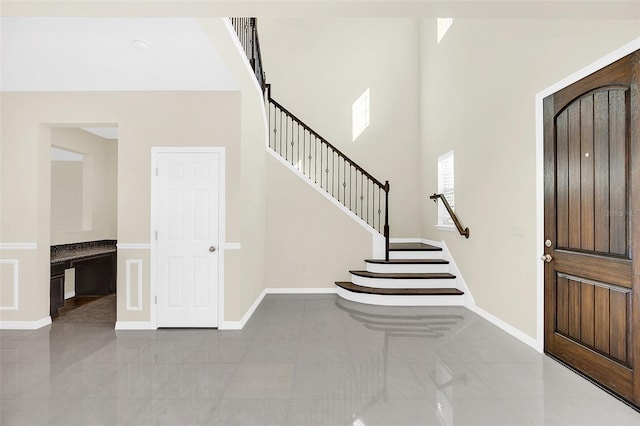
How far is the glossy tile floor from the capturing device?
7.06ft

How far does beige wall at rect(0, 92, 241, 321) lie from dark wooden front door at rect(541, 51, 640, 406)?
3.40 metres

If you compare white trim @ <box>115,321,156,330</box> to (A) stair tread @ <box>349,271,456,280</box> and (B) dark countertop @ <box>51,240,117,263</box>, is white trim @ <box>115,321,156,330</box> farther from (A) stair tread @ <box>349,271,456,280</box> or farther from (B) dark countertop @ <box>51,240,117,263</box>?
(A) stair tread @ <box>349,271,456,280</box>

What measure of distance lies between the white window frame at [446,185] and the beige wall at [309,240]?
142cm

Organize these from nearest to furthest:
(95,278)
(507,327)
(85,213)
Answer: (507,327) < (95,278) < (85,213)

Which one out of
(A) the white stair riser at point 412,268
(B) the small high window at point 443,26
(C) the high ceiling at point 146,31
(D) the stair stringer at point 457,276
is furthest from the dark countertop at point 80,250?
(B) the small high window at point 443,26

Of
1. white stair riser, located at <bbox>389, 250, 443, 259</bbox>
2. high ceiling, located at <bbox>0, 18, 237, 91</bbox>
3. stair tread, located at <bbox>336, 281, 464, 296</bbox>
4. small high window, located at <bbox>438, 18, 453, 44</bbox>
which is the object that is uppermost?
small high window, located at <bbox>438, 18, 453, 44</bbox>

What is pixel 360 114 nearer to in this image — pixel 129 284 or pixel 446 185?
pixel 446 185

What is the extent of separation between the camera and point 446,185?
227 inches

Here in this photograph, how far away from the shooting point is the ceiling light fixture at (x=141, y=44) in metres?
2.74

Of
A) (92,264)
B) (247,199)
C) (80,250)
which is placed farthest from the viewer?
(80,250)

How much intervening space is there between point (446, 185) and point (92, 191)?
21.3ft

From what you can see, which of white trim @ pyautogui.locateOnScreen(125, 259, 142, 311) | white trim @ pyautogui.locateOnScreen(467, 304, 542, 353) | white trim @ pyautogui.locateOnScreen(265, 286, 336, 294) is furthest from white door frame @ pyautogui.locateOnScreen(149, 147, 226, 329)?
white trim @ pyautogui.locateOnScreen(467, 304, 542, 353)

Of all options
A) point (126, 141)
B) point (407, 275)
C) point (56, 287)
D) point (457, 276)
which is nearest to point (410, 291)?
point (407, 275)

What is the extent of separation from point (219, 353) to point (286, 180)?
3.27 m
